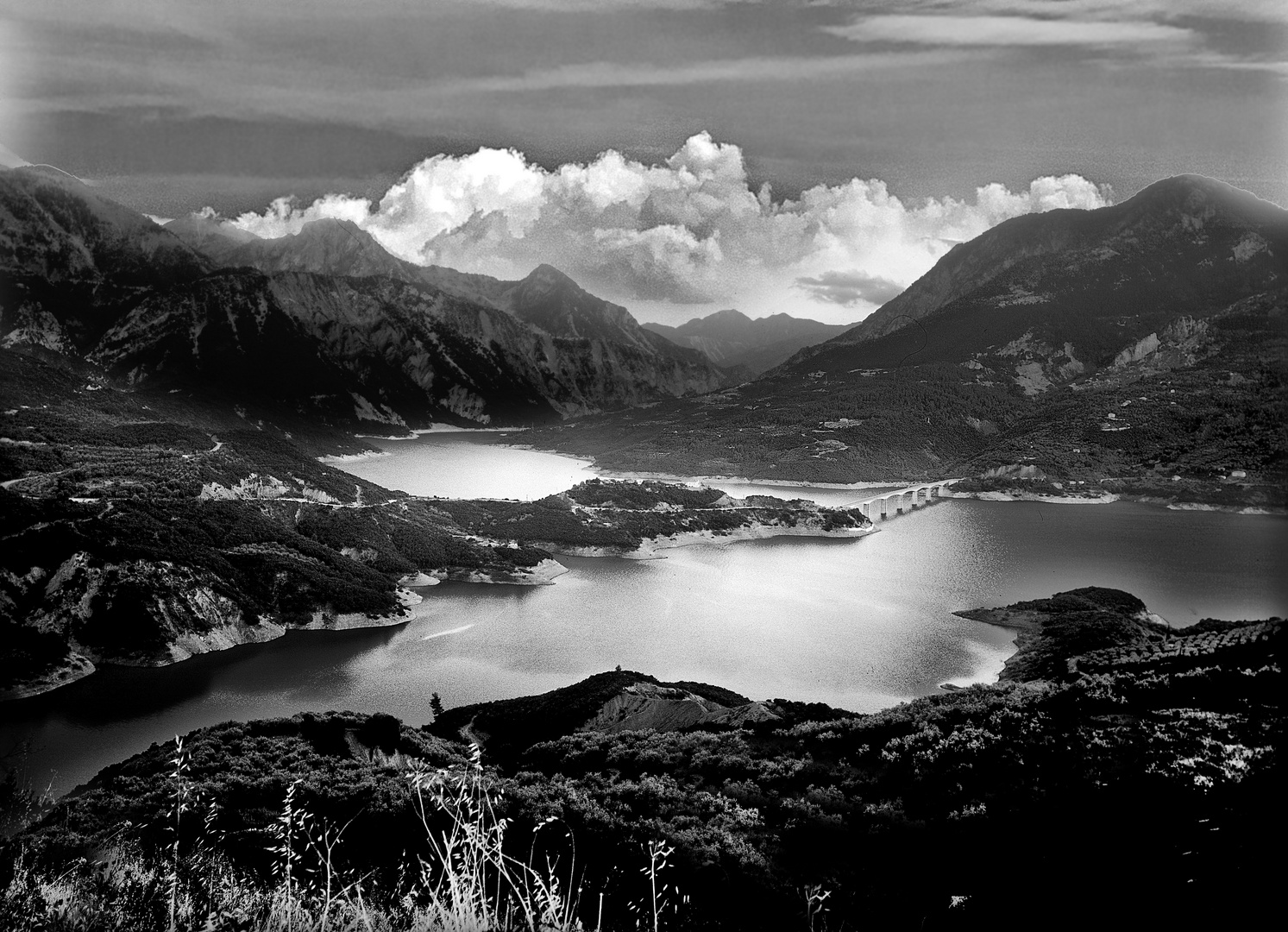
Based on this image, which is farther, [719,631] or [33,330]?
[33,330]

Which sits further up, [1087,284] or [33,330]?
[1087,284]

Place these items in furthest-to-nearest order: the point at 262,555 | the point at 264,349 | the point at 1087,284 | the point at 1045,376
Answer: the point at 264,349
the point at 1087,284
the point at 1045,376
the point at 262,555

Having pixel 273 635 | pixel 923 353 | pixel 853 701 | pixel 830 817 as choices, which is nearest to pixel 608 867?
pixel 830 817

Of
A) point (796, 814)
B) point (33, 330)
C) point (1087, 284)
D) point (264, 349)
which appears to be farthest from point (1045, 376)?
point (33, 330)

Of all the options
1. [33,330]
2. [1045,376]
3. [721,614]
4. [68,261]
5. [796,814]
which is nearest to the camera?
[796,814]

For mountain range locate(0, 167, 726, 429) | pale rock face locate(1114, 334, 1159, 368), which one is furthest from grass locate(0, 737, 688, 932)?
mountain range locate(0, 167, 726, 429)

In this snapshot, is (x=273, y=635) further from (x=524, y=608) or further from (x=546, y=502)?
(x=546, y=502)

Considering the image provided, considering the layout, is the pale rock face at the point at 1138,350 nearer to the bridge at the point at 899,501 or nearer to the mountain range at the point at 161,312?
the bridge at the point at 899,501

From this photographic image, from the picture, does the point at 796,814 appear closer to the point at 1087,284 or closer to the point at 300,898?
the point at 300,898
